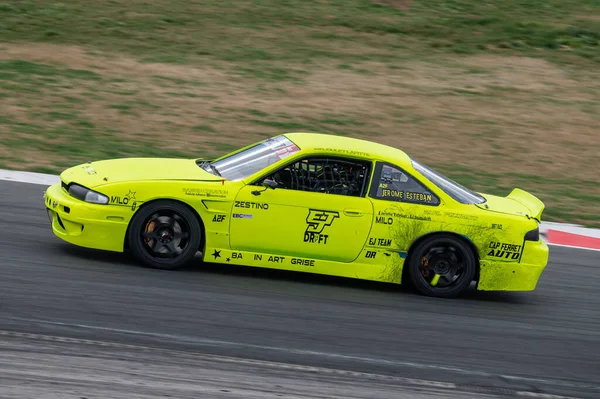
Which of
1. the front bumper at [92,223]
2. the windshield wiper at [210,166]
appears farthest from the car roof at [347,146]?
the front bumper at [92,223]

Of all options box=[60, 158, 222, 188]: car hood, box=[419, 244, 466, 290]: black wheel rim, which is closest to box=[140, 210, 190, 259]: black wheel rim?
box=[60, 158, 222, 188]: car hood

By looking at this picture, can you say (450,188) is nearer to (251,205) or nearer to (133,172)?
(251,205)

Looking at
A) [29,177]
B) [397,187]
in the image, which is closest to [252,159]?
[397,187]

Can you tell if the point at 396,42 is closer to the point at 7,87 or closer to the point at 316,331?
the point at 7,87

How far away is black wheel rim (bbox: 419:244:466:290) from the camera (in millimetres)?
8188

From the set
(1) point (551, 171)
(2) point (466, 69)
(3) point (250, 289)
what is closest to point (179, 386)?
(3) point (250, 289)

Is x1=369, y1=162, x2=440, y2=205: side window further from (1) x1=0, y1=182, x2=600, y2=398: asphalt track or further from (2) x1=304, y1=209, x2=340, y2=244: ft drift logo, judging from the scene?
(1) x1=0, y1=182, x2=600, y2=398: asphalt track

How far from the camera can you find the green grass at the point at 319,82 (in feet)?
45.2

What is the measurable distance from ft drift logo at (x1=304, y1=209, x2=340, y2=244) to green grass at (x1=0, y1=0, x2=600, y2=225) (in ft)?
16.4

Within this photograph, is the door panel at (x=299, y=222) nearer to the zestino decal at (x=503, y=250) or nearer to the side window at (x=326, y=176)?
the side window at (x=326, y=176)

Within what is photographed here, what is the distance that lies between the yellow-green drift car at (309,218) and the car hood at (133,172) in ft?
0.06

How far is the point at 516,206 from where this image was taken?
28.4 ft

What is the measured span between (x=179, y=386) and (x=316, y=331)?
5.20ft

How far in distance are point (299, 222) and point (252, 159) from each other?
845 millimetres
